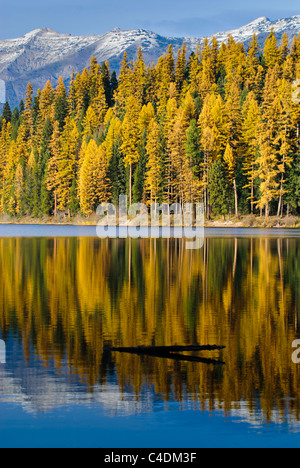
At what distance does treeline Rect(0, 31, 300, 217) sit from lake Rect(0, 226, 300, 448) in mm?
60979

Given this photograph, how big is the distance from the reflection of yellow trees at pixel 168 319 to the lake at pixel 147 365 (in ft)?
0.12

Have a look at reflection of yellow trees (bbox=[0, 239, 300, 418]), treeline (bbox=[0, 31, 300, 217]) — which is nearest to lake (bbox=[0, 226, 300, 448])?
reflection of yellow trees (bbox=[0, 239, 300, 418])

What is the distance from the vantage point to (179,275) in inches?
1024

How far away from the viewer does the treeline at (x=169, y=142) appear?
83.7 meters

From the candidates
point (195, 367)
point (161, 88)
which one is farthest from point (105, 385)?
point (161, 88)

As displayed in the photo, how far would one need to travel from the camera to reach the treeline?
275ft

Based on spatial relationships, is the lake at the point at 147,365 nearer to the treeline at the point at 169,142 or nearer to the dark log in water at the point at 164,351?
the dark log in water at the point at 164,351

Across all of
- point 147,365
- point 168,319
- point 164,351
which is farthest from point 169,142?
point 147,365

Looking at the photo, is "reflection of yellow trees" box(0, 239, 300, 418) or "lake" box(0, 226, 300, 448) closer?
"lake" box(0, 226, 300, 448)

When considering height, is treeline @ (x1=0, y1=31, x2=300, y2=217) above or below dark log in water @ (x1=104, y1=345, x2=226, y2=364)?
above

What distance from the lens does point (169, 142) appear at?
9494 cm

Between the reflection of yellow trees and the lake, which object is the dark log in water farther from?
the reflection of yellow trees

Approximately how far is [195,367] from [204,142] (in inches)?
3099
